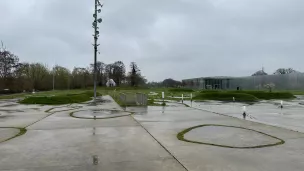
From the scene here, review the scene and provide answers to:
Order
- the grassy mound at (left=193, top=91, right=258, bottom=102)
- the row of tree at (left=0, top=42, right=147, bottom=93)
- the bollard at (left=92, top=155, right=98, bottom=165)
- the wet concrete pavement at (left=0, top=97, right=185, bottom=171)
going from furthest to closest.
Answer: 1. the row of tree at (left=0, top=42, right=147, bottom=93)
2. the grassy mound at (left=193, top=91, right=258, bottom=102)
3. the bollard at (left=92, top=155, right=98, bottom=165)
4. the wet concrete pavement at (left=0, top=97, right=185, bottom=171)

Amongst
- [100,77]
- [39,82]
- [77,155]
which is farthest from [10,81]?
[77,155]

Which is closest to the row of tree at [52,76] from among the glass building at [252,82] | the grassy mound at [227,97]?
the glass building at [252,82]

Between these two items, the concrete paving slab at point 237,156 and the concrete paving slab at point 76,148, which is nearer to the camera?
the concrete paving slab at point 237,156

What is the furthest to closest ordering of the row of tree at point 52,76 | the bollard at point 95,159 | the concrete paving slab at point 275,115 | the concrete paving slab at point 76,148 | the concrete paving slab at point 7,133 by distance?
the row of tree at point 52,76 < the concrete paving slab at point 275,115 < the concrete paving slab at point 7,133 < the concrete paving slab at point 76,148 < the bollard at point 95,159

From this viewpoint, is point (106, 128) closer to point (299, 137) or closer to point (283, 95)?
point (299, 137)

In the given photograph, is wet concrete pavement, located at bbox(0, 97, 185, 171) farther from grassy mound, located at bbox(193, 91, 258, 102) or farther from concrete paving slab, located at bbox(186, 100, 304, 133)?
grassy mound, located at bbox(193, 91, 258, 102)

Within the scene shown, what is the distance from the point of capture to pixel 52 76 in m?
81.1

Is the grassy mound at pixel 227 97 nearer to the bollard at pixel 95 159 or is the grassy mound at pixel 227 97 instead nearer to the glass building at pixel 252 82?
the bollard at pixel 95 159

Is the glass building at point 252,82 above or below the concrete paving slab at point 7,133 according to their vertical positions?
above

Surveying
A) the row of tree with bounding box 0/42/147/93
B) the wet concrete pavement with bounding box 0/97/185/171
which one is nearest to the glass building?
the row of tree with bounding box 0/42/147/93

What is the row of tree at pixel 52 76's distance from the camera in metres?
52.7

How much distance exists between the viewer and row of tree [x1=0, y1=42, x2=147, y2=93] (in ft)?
173

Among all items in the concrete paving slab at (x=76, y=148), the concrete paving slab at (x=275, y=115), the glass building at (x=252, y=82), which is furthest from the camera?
the glass building at (x=252, y=82)

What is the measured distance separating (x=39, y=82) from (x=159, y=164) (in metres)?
75.9
